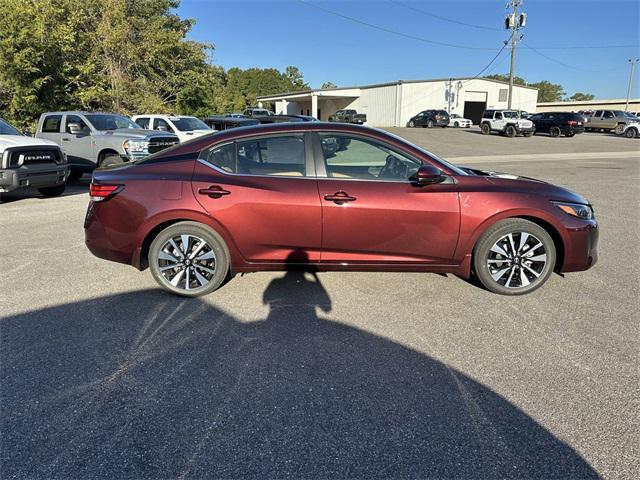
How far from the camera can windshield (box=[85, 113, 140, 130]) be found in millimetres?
11562

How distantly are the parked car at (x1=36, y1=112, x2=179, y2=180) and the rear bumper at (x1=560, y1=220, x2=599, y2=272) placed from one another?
31.4 ft

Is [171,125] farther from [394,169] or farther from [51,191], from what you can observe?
[394,169]

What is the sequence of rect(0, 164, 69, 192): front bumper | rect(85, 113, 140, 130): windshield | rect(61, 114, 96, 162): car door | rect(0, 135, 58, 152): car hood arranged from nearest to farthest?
rect(0, 164, 69, 192): front bumper, rect(0, 135, 58, 152): car hood, rect(61, 114, 96, 162): car door, rect(85, 113, 140, 130): windshield

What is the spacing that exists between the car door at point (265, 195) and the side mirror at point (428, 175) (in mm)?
951

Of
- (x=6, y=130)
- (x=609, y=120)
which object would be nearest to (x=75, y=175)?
(x=6, y=130)

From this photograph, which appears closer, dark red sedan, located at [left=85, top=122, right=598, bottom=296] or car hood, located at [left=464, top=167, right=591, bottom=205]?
dark red sedan, located at [left=85, top=122, right=598, bottom=296]

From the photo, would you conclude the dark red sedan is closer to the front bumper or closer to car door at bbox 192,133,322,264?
car door at bbox 192,133,322,264

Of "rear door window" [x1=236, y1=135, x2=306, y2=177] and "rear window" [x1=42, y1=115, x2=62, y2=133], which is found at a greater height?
"rear window" [x1=42, y1=115, x2=62, y2=133]

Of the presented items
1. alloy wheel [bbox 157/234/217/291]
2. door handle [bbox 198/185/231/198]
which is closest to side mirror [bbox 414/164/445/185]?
door handle [bbox 198/185/231/198]

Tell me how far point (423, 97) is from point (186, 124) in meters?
39.4

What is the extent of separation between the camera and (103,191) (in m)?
4.12

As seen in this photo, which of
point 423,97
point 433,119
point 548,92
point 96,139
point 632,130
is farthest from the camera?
point 548,92

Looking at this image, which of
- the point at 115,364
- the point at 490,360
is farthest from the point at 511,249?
the point at 115,364

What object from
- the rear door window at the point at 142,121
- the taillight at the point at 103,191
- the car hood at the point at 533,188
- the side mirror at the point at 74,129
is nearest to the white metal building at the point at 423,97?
the rear door window at the point at 142,121
